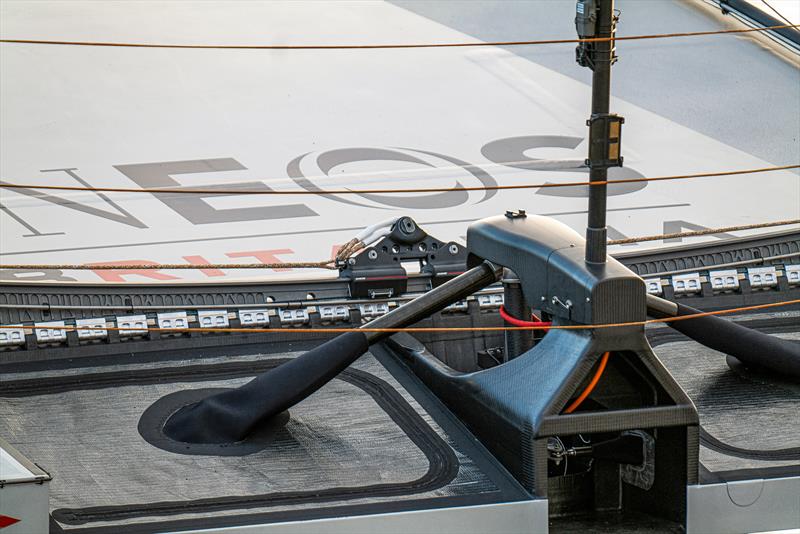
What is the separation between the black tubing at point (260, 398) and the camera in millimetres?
2248

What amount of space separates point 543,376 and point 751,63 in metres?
5.75

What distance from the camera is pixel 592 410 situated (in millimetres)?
2150

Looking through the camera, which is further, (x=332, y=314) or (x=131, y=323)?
(x=332, y=314)

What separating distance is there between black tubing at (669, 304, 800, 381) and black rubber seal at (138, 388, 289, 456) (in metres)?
0.86

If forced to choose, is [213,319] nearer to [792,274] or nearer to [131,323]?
[131,323]

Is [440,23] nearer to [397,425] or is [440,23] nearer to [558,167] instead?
[558,167]

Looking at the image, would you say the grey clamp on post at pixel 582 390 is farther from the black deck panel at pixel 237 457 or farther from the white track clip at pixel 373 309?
the white track clip at pixel 373 309

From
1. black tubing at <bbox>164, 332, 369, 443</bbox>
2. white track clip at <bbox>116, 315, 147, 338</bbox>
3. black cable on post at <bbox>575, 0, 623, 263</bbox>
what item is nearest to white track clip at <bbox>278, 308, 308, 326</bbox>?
white track clip at <bbox>116, 315, 147, 338</bbox>

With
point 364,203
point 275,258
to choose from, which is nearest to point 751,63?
point 364,203

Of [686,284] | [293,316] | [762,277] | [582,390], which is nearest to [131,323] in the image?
[293,316]

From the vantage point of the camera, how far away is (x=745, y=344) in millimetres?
2512

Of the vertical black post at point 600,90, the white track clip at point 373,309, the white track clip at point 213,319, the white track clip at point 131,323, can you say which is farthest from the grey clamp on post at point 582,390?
the white track clip at point 131,323

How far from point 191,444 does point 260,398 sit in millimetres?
148

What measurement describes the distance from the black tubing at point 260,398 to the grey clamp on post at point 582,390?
0.25m
